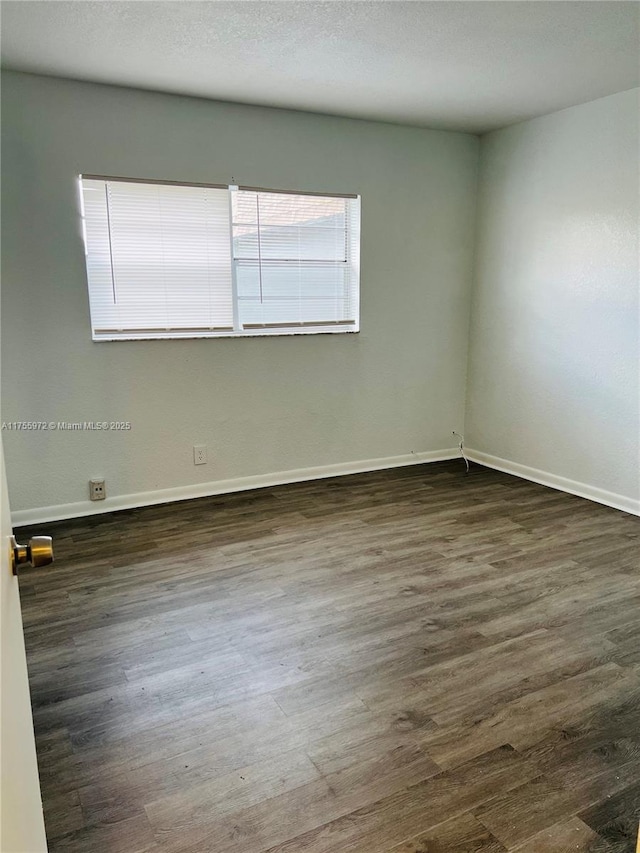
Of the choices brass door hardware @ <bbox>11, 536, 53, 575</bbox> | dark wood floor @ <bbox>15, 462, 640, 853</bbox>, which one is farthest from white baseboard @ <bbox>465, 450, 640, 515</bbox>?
brass door hardware @ <bbox>11, 536, 53, 575</bbox>

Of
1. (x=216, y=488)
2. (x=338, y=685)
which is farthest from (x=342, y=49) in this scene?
(x=338, y=685)

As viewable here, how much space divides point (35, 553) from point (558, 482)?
3905mm

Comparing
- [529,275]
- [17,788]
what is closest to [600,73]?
[529,275]

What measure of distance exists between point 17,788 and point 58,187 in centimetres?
324

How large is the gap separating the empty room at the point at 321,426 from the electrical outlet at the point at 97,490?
1 cm

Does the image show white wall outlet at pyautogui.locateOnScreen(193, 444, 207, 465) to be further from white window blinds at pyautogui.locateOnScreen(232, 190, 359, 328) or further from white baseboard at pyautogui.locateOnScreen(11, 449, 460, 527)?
white window blinds at pyautogui.locateOnScreen(232, 190, 359, 328)

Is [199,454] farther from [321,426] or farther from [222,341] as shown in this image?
[321,426]

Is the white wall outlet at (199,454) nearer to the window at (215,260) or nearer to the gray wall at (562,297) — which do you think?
the window at (215,260)

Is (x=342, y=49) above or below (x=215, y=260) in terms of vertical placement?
above

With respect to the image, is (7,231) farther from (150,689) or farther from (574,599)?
(574,599)

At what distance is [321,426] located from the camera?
443 cm

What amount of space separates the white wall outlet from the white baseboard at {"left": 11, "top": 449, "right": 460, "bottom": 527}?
0.16 metres

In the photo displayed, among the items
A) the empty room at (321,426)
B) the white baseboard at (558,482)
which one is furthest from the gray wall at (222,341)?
the white baseboard at (558,482)

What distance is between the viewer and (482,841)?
152 cm
